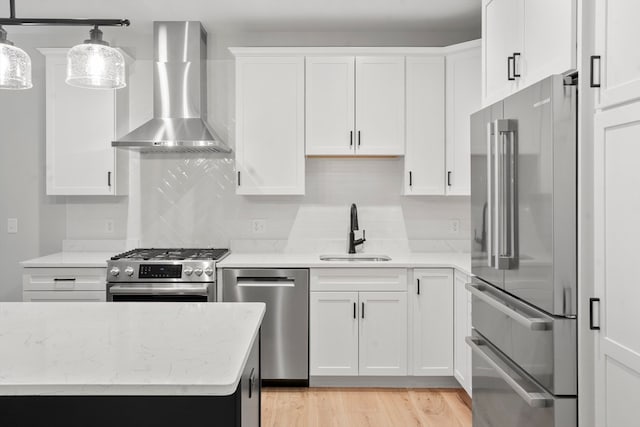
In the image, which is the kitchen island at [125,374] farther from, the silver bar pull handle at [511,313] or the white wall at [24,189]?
the white wall at [24,189]

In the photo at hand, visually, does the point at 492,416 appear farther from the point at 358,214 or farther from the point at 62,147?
the point at 62,147

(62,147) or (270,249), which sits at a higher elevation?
(62,147)

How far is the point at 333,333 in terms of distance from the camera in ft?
11.7

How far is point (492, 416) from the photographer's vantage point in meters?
2.38

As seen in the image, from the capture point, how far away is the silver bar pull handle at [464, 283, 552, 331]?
1834 millimetres

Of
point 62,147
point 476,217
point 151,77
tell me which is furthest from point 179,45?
point 476,217

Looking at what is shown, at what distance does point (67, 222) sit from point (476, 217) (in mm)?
3322

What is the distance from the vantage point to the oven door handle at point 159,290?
136 inches

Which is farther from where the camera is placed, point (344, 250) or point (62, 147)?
point (344, 250)

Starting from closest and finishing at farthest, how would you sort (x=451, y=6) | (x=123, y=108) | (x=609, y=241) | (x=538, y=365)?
(x=609, y=241) < (x=538, y=365) < (x=451, y=6) < (x=123, y=108)

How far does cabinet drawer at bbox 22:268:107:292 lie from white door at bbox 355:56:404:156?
208 centimetres

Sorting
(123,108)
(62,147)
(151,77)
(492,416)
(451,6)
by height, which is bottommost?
(492,416)

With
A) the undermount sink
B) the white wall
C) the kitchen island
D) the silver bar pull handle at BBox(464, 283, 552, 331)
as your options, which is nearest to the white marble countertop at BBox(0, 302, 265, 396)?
the kitchen island

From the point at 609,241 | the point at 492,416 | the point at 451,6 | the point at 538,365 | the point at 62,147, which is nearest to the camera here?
the point at 609,241
